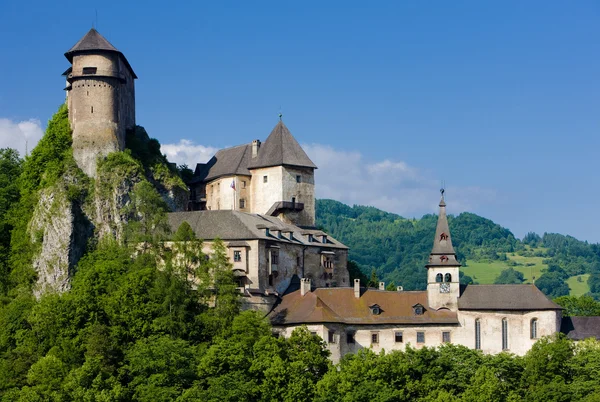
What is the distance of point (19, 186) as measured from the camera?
337 ft

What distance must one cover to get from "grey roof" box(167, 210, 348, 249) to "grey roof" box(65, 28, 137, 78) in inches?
618

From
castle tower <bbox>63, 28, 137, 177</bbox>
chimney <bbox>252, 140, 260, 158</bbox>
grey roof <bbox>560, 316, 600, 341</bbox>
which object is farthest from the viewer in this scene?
chimney <bbox>252, 140, 260, 158</bbox>

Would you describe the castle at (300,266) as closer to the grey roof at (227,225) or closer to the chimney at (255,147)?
the grey roof at (227,225)

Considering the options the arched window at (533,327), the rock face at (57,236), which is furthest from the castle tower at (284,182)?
the arched window at (533,327)

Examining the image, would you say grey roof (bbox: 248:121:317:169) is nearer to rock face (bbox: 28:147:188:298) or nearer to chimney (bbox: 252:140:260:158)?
chimney (bbox: 252:140:260:158)

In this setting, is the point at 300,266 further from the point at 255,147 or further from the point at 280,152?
the point at 255,147

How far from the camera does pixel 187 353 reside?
81.2 m

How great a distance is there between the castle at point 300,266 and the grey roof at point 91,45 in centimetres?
10

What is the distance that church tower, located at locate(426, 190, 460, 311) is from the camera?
296ft

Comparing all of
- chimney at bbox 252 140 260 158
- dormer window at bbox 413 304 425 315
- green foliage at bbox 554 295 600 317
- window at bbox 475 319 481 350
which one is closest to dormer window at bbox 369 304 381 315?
dormer window at bbox 413 304 425 315

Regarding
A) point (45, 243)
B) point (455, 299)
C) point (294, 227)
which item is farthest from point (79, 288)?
point (455, 299)

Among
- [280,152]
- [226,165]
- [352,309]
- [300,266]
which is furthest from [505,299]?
[226,165]

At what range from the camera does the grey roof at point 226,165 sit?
4304 inches

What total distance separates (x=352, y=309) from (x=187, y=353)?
14.9m
